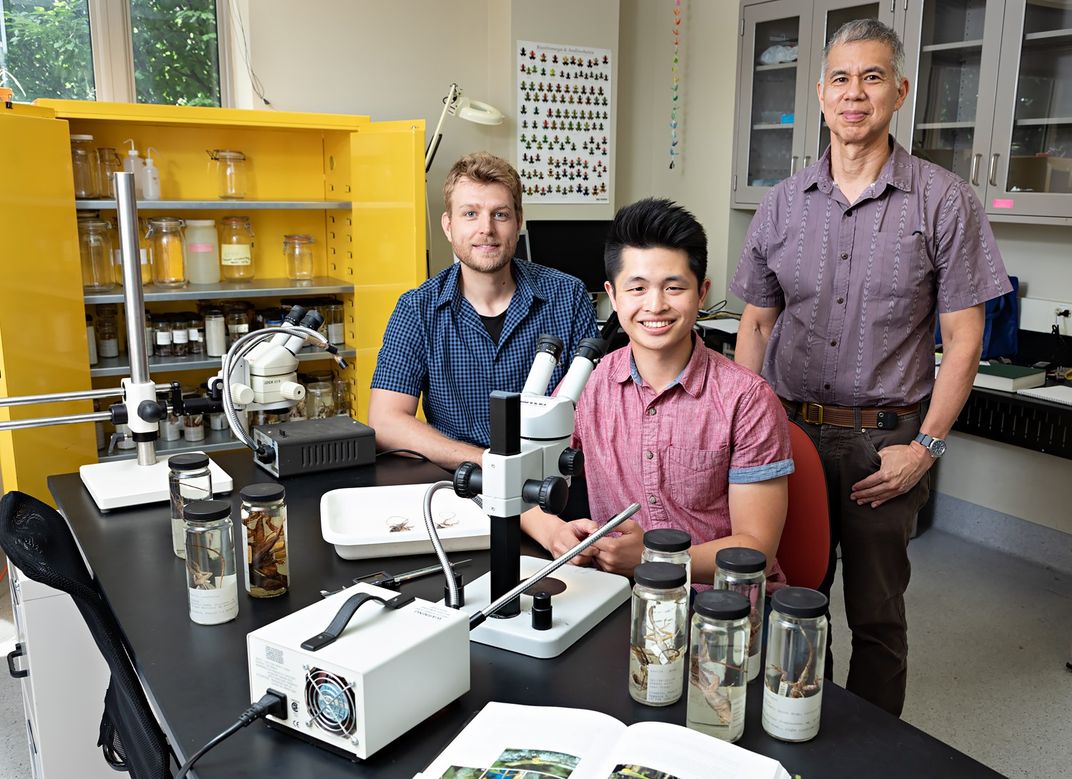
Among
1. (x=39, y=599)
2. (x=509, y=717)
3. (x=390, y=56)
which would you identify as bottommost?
(x=39, y=599)

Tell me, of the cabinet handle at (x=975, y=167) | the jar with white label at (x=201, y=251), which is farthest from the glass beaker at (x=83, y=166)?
the cabinet handle at (x=975, y=167)

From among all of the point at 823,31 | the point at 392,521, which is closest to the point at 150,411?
the point at 392,521

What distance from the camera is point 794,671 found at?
0.94m

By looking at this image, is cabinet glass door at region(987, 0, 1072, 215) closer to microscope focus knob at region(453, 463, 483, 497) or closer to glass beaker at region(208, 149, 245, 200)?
microscope focus knob at region(453, 463, 483, 497)

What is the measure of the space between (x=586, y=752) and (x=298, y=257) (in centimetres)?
315

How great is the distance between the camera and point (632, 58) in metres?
4.68

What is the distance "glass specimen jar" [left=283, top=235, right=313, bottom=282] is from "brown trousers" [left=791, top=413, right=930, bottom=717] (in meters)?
2.40

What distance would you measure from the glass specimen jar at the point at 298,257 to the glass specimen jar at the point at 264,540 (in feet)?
8.30

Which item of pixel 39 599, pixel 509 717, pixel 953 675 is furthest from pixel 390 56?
pixel 509 717

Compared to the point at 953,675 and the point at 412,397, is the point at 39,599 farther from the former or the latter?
the point at 953,675

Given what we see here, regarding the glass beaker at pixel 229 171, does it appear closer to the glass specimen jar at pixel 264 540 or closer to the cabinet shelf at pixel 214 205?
the cabinet shelf at pixel 214 205

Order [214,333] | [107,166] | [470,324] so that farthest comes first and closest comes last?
[214,333], [107,166], [470,324]

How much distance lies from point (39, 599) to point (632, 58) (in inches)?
155

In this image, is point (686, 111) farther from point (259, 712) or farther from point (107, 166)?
point (259, 712)
